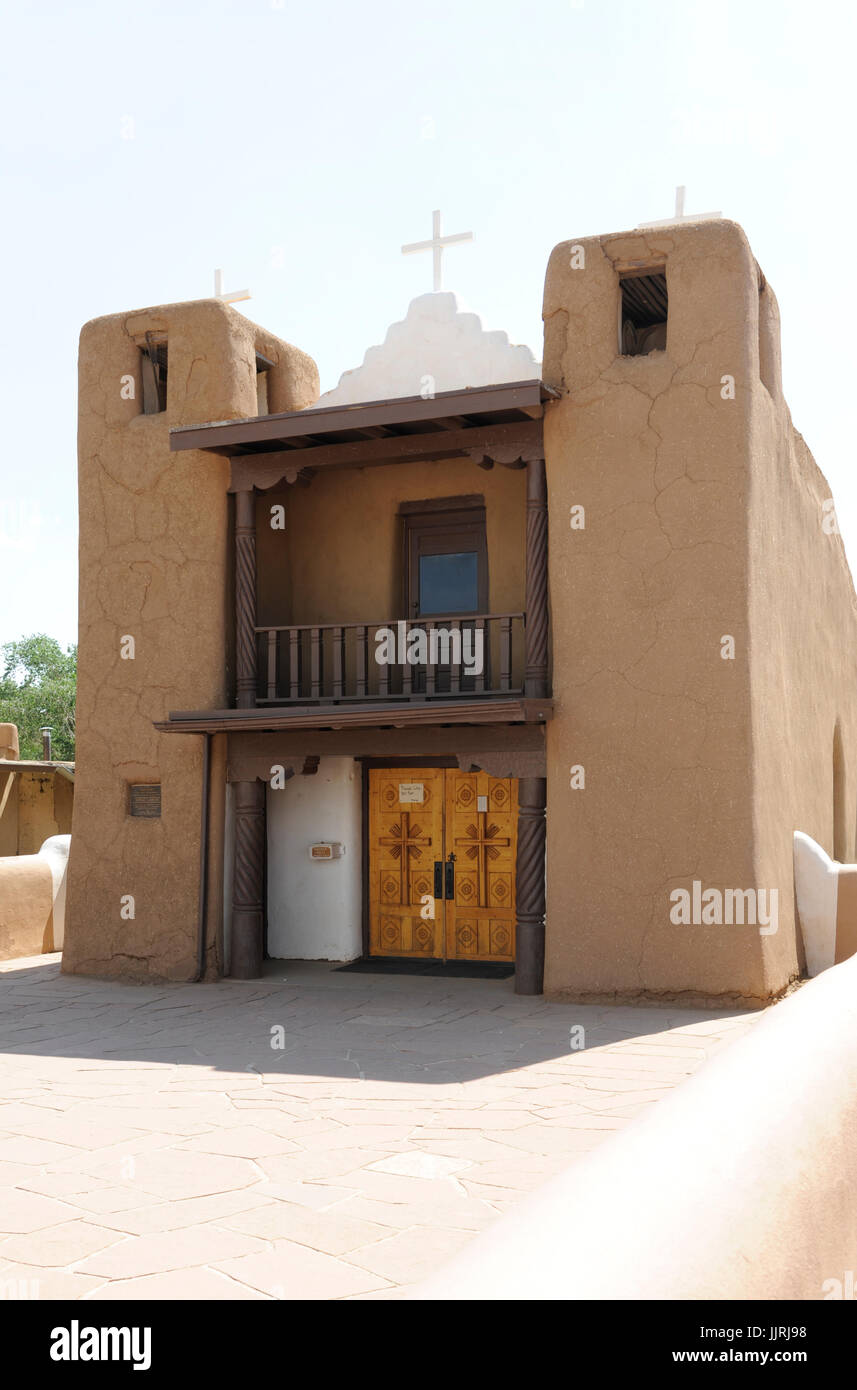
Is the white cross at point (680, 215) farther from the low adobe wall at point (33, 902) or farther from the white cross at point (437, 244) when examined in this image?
the low adobe wall at point (33, 902)

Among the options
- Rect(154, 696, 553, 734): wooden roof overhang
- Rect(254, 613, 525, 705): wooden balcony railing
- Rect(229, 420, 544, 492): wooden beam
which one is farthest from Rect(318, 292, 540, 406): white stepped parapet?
Rect(154, 696, 553, 734): wooden roof overhang

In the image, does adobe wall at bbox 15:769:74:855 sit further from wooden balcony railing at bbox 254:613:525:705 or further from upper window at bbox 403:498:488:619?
upper window at bbox 403:498:488:619

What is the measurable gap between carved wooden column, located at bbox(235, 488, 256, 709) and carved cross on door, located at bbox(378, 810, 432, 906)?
93.9 inches

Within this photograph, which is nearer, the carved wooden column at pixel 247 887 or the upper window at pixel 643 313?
the upper window at pixel 643 313

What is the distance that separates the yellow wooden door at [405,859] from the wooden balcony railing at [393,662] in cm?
115

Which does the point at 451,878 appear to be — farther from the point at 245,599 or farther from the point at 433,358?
the point at 433,358

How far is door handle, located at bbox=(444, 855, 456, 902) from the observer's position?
13.8 metres

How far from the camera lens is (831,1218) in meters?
3.77

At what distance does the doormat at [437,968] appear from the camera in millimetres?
12938

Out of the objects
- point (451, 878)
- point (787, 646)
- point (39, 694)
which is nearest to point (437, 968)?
point (451, 878)

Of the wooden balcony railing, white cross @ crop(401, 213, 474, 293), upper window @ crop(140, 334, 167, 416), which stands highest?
white cross @ crop(401, 213, 474, 293)

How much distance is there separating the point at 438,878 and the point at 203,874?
2.62 meters

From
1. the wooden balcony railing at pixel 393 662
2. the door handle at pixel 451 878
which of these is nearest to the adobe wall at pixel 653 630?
the wooden balcony railing at pixel 393 662
